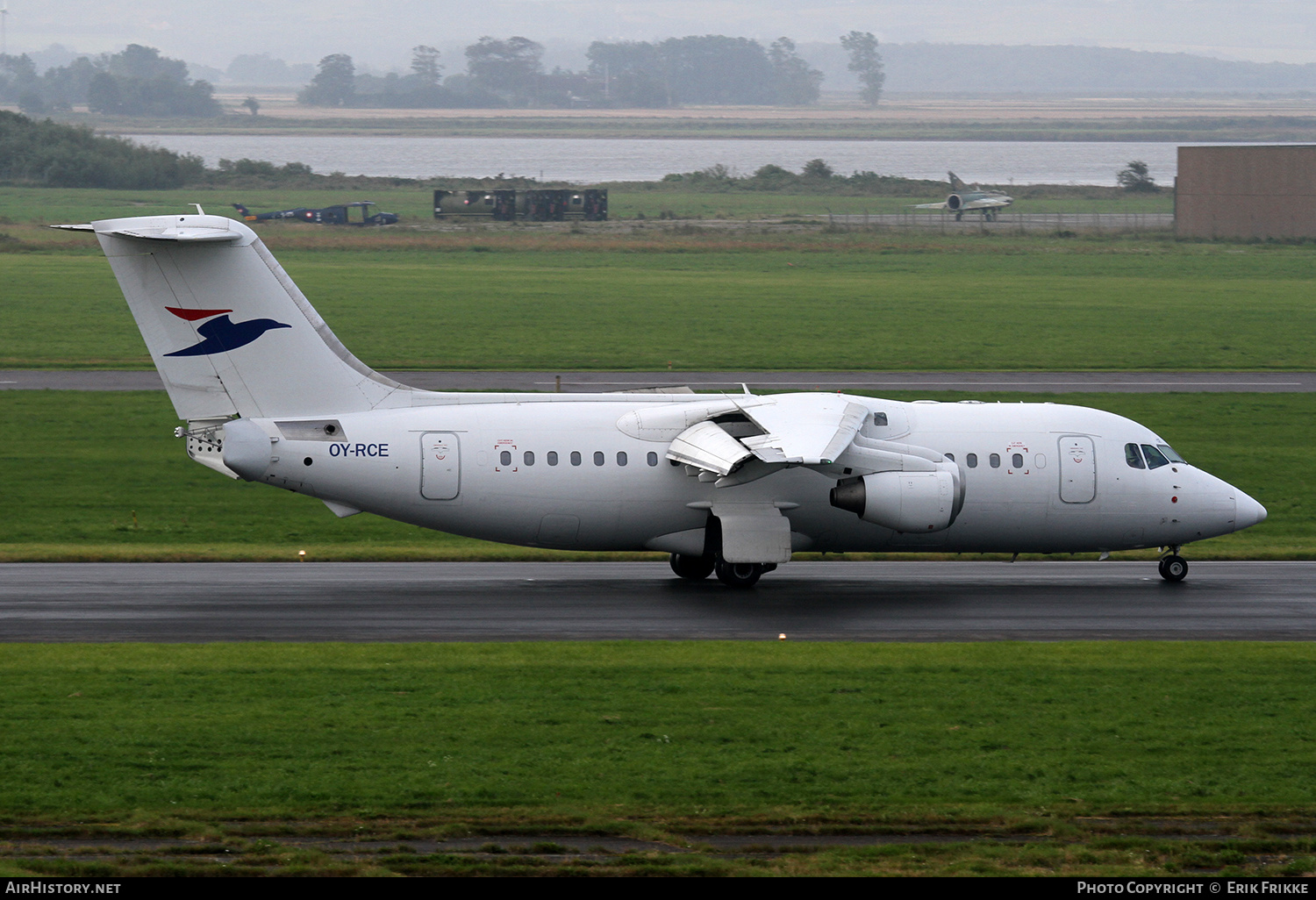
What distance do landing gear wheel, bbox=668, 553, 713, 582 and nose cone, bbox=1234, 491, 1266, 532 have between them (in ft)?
36.7

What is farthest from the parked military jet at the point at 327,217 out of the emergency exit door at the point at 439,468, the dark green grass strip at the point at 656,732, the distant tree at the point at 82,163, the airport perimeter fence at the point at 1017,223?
the dark green grass strip at the point at 656,732

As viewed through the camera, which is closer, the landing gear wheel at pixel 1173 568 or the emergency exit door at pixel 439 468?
the emergency exit door at pixel 439 468

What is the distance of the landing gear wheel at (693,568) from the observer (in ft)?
102

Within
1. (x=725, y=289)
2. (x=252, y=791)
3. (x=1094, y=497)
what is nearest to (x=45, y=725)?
(x=252, y=791)

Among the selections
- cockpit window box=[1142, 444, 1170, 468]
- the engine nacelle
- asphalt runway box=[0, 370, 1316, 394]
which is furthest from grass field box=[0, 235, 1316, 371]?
the engine nacelle

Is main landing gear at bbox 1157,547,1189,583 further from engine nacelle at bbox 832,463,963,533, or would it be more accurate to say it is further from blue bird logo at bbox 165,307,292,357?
blue bird logo at bbox 165,307,292,357

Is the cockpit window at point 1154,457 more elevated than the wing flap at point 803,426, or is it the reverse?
the wing flap at point 803,426

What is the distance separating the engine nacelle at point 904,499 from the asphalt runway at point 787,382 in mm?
22952

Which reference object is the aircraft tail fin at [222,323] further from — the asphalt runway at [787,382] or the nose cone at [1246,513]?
the asphalt runway at [787,382]

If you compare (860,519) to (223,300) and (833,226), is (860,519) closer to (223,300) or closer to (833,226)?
(223,300)

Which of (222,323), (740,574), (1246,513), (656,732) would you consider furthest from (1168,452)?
(222,323)

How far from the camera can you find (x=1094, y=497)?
Answer: 3108cm

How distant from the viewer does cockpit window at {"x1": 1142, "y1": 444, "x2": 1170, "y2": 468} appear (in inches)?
1244

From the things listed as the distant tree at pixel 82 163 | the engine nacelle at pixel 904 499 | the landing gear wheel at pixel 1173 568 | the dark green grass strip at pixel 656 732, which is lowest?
the landing gear wheel at pixel 1173 568
